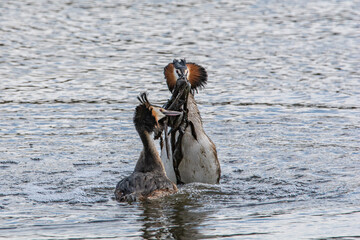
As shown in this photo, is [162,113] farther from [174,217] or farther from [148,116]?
[174,217]

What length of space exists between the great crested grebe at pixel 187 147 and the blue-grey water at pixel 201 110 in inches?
8.4

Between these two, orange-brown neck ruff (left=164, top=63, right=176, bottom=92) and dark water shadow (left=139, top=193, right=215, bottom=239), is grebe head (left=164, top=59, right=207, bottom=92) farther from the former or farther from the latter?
dark water shadow (left=139, top=193, right=215, bottom=239)

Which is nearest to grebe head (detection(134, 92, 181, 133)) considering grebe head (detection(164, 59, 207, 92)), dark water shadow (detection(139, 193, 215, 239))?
grebe head (detection(164, 59, 207, 92))

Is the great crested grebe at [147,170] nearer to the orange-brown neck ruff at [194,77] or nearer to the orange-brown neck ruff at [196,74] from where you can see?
the orange-brown neck ruff at [194,77]

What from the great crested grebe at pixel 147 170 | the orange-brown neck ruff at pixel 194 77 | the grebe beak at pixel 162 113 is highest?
the orange-brown neck ruff at pixel 194 77

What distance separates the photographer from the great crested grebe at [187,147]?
9.41m

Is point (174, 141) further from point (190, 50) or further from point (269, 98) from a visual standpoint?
point (190, 50)

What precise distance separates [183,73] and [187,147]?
0.97m

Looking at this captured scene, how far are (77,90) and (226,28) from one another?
21.9 feet

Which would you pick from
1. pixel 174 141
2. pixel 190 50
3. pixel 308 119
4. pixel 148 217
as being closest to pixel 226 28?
pixel 190 50

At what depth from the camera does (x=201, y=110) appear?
42.6ft

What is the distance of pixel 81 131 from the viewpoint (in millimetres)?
11820

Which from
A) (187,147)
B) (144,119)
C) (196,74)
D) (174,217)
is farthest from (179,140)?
(174,217)

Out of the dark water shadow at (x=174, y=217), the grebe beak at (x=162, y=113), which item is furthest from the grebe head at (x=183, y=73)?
the dark water shadow at (x=174, y=217)
